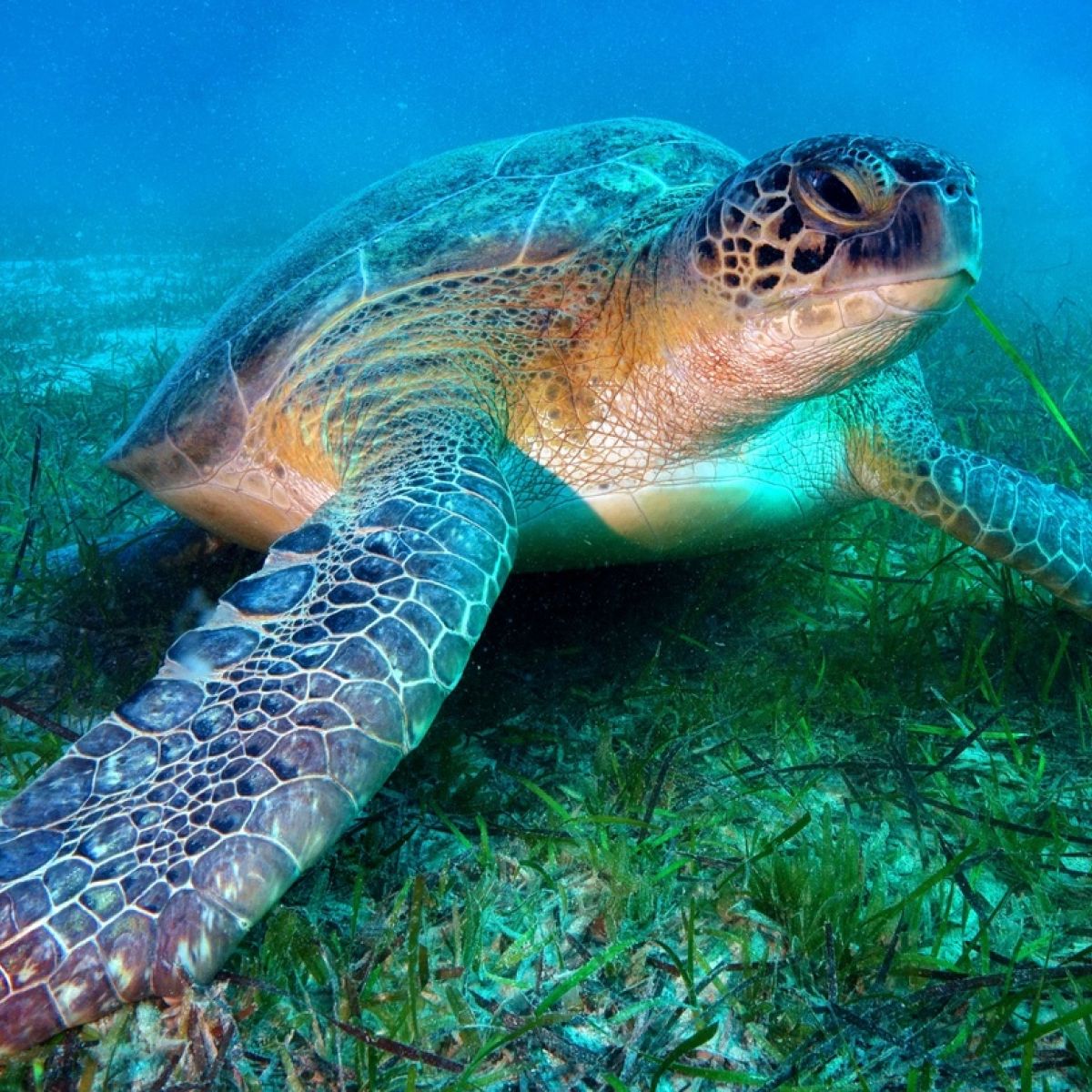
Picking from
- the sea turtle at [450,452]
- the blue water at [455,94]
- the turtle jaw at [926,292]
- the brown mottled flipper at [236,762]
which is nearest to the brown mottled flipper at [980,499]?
the sea turtle at [450,452]

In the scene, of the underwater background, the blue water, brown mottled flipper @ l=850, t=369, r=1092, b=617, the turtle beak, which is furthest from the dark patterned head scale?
the blue water

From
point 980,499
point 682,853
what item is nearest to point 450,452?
point 682,853

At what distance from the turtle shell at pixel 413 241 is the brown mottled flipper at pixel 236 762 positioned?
1.10 m

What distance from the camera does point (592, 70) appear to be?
78.4m

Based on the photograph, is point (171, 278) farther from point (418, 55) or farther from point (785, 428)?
point (418, 55)

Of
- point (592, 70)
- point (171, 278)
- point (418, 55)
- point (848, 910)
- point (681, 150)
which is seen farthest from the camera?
point (418, 55)

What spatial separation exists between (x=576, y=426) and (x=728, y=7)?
102 metres

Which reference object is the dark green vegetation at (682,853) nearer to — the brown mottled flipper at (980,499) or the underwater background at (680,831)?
the underwater background at (680,831)

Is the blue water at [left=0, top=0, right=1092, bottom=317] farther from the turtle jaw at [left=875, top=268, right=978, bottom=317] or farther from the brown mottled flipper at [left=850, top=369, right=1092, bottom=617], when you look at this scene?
the turtle jaw at [left=875, top=268, right=978, bottom=317]

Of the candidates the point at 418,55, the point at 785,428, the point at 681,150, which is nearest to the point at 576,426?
the point at 785,428

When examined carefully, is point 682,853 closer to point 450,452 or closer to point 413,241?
point 450,452

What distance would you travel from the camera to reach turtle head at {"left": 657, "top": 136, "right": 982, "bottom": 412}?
1.66 m

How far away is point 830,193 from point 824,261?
162mm

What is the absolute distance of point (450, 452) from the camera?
1854 millimetres
